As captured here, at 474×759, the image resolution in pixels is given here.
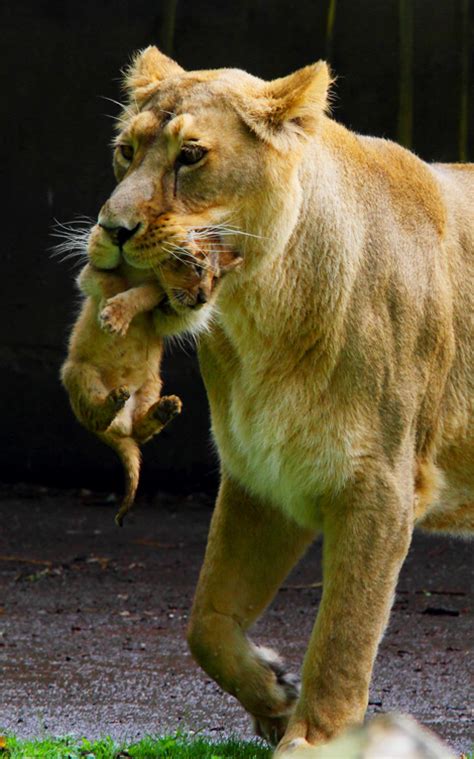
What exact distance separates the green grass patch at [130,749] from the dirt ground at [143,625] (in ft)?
0.83

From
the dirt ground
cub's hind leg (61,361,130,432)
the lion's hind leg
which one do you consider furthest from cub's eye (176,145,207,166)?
the dirt ground

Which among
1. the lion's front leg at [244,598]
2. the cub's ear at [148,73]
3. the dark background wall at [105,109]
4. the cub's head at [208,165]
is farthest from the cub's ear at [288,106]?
the dark background wall at [105,109]

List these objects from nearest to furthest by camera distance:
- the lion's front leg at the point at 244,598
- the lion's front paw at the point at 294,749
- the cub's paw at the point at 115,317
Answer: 1. the cub's paw at the point at 115,317
2. the lion's front paw at the point at 294,749
3. the lion's front leg at the point at 244,598

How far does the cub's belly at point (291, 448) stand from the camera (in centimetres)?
410

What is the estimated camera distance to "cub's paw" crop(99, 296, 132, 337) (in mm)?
3594

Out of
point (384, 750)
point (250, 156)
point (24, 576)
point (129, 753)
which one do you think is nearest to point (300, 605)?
point (24, 576)

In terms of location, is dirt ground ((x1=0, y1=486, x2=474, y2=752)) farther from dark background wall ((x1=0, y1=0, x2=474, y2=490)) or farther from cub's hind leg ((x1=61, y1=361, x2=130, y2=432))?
cub's hind leg ((x1=61, y1=361, x2=130, y2=432))

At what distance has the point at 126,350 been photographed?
387 cm

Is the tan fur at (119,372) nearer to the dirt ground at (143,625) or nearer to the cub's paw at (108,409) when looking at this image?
the cub's paw at (108,409)

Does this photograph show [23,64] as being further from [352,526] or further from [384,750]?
[384,750]

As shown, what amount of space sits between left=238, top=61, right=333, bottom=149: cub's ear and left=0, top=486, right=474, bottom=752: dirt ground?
1829mm

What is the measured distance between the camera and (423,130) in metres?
8.43

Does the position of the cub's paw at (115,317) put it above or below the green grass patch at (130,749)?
above

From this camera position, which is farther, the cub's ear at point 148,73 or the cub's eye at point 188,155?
the cub's ear at point 148,73
